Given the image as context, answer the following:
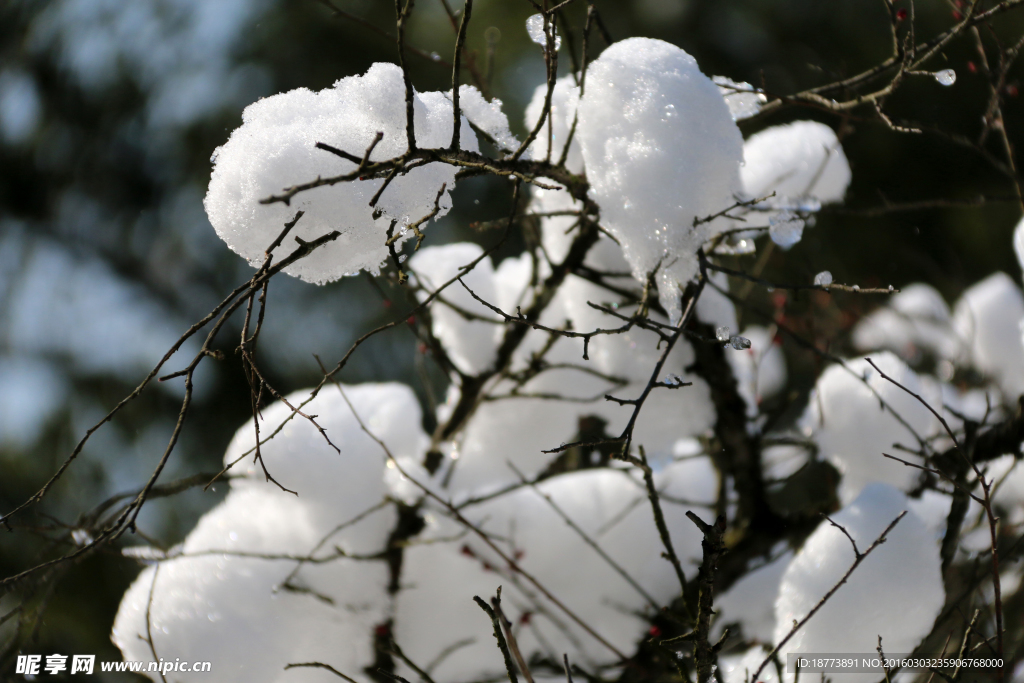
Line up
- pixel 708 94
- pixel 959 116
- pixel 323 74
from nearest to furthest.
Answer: pixel 708 94, pixel 323 74, pixel 959 116

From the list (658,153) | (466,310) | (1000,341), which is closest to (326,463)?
(466,310)

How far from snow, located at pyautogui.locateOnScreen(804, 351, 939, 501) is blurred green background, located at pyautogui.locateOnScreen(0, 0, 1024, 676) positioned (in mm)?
1210

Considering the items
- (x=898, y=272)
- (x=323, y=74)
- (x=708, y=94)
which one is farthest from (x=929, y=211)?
(x=708, y=94)

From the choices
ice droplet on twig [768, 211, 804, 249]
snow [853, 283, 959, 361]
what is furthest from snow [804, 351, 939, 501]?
snow [853, 283, 959, 361]

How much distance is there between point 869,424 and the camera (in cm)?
130

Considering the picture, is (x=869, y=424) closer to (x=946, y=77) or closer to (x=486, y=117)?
(x=946, y=77)

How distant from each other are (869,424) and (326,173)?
118cm

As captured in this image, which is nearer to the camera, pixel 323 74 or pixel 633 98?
pixel 633 98

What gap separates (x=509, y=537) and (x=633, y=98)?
0.92m

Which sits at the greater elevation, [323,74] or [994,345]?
[323,74]

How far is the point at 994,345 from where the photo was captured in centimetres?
209

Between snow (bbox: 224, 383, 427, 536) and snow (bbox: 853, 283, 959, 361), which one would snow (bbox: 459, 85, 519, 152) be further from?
snow (bbox: 853, 283, 959, 361)

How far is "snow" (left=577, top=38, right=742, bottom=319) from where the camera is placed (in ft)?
2.65

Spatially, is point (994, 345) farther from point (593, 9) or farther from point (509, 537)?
point (593, 9)
